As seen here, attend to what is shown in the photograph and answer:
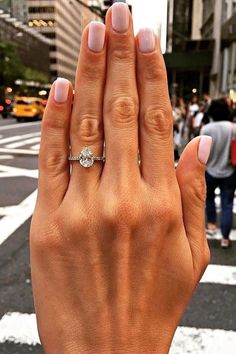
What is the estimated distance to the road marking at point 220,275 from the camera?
4348 mm

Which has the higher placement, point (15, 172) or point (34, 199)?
point (34, 199)

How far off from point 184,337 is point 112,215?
264cm

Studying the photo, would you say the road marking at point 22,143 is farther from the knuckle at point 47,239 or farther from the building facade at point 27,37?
the knuckle at point 47,239

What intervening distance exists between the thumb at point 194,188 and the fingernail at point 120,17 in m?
0.35

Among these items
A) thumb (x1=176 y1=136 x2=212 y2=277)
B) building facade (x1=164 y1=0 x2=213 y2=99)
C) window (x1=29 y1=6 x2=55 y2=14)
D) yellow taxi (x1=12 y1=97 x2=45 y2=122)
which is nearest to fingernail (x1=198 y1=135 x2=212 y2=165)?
thumb (x1=176 y1=136 x2=212 y2=277)

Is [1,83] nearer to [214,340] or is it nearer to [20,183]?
[20,183]

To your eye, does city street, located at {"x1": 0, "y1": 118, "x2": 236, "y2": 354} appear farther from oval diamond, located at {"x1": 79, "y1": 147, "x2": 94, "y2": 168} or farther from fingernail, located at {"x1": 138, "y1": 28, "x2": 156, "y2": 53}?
fingernail, located at {"x1": 138, "y1": 28, "x2": 156, "y2": 53}

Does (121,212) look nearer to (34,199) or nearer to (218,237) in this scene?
(218,237)

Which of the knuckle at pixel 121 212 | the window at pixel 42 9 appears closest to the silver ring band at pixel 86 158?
the knuckle at pixel 121 212

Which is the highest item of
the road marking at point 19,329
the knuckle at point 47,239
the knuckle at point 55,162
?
the knuckle at point 55,162

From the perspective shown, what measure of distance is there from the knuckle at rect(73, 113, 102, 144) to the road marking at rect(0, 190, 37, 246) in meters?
4.63

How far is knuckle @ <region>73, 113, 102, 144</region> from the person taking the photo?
0.99 meters

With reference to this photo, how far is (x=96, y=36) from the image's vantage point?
0.91m

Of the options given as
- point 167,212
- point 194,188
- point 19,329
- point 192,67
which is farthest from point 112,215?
point 192,67
